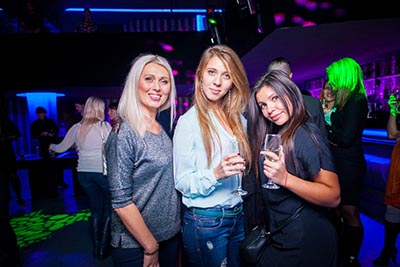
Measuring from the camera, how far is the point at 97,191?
321cm

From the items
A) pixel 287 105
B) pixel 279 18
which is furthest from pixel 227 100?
pixel 279 18

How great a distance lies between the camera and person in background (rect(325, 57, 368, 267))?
230 cm

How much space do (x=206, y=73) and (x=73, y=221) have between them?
145 inches

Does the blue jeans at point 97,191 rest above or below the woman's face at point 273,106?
below

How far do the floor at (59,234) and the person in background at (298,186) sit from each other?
190 centimetres

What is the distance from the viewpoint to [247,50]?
4445 mm

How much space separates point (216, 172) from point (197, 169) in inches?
5.9

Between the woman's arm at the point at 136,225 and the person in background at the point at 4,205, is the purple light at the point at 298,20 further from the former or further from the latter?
the person in background at the point at 4,205

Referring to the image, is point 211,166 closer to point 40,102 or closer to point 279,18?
point 279,18

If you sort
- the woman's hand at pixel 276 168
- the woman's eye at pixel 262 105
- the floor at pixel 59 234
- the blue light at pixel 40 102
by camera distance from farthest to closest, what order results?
the blue light at pixel 40 102 < the floor at pixel 59 234 < the woman's eye at pixel 262 105 < the woman's hand at pixel 276 168

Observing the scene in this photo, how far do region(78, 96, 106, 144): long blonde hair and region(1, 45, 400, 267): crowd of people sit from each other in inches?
81.5

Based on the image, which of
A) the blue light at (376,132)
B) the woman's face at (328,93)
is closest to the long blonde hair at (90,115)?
the woman's face at (328,93)

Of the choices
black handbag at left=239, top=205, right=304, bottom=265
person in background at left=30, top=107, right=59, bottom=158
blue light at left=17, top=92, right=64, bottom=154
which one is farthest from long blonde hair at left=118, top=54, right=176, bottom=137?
blue light at left=17, top=92, right=64, bottom=154

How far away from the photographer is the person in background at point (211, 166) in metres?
1.27
